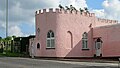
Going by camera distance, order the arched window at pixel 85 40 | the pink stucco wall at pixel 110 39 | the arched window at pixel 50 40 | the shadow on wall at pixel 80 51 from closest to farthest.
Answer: the pink stucco wall at pixel 110 39 → the arched window at pixel 50 40 → the shadow on wall at pixel 80 51 → the arched window at pixel 85 40

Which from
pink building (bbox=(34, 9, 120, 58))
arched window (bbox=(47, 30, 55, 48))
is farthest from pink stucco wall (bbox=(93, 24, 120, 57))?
arched window (bbox=(47, 30, 55, 48))

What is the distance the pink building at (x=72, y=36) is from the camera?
39500 millimetres

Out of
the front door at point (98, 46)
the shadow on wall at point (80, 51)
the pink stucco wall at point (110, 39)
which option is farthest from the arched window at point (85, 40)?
the pink stucco wall at point (110, 39)

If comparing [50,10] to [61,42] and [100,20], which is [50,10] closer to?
[61,42]

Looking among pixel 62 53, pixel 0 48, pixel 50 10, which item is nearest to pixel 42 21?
pixel 50 10

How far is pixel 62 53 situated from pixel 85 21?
20.1 ft

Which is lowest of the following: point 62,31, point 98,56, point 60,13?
point 98,56

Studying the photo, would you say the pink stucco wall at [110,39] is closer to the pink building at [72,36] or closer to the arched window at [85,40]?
the pink building at [72,36]

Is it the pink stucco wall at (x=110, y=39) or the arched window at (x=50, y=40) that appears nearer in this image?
the pink stucco wall at (x=110, y=39)

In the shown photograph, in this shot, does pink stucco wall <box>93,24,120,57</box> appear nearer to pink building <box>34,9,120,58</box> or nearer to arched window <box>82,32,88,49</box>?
pink building <box>34,9,120,58</box>

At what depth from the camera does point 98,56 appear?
41.8 meters

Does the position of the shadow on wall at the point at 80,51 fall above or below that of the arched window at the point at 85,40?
below

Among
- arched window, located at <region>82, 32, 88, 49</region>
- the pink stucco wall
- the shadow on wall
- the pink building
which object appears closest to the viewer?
the pink stucco wall

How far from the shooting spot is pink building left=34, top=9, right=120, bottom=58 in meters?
A: 39.5
